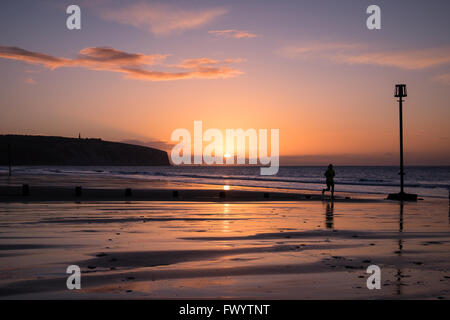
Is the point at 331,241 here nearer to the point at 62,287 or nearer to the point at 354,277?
the point at 354,277

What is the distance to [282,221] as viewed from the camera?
58.0 ft

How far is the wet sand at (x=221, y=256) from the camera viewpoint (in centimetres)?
749

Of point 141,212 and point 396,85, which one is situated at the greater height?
point 396,85

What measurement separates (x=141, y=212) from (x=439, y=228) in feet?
37.2

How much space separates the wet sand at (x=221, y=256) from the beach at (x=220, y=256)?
0.06 ft

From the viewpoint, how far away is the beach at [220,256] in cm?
748

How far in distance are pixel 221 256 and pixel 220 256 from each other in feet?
0.07

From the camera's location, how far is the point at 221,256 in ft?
34.0

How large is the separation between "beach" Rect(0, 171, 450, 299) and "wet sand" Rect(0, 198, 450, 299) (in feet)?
0.06

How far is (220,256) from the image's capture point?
34.0 feet

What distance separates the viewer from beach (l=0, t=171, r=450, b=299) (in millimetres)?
7477

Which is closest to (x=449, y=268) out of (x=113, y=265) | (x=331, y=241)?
(x=331, y=241)
